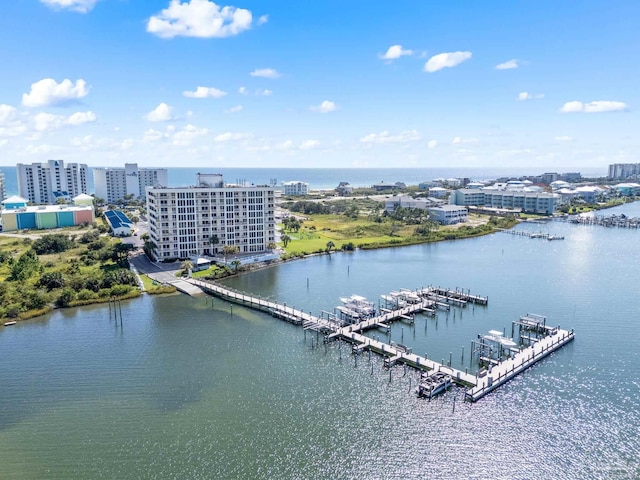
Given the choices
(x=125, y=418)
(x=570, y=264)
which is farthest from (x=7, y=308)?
(x=570, y=264)

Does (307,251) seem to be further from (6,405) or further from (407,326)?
(6,405)

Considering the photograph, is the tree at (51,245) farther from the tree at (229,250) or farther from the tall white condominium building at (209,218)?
the tree at (229,250)

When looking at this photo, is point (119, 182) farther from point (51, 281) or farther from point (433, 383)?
point (433, 383)

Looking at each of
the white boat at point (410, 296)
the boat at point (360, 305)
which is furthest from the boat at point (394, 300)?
the boat at point (360, 305)

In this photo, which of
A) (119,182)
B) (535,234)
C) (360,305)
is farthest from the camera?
(119,182)

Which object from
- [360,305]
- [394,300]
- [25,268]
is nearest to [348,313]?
[360,305]

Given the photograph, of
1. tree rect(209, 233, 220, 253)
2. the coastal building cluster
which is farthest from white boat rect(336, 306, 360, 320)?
tree rect(209, 233, 220, 253)

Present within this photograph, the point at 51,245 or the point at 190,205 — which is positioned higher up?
the point at 190,205

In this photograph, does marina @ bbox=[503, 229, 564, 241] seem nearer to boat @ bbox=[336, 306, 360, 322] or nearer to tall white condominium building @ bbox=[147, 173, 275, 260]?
tall white condominium building @ bbox=[147, 173, 275, 260]
